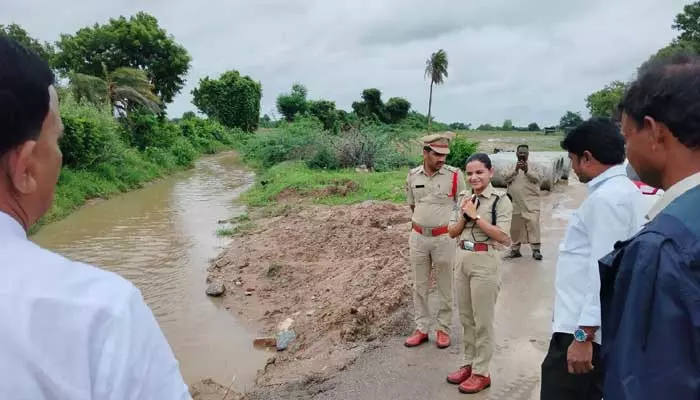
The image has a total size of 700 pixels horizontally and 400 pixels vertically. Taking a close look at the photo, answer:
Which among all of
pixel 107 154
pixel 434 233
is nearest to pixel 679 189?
pixel 434 233

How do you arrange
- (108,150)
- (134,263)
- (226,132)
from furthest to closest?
(226,132)
(108,150)
(134,263)

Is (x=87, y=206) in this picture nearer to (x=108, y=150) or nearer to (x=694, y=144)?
(x=108, y=150)

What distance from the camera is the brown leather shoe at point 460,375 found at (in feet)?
12.8

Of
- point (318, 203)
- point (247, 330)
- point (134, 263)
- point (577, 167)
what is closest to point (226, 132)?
point (318, 203)

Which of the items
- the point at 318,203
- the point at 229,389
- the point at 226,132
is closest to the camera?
the point at 229,389

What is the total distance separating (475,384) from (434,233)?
1289 millimetres

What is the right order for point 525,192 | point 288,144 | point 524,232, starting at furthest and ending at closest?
point 288,144
point 524,232
point 525,192

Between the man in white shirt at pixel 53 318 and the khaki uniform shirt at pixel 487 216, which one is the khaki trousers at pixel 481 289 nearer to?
the khaki uniform shirt at pixel 487 216

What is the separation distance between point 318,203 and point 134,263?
5120 millimetres

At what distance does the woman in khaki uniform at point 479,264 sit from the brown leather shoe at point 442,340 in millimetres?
605

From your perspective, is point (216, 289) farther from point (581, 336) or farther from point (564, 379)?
point (581, 336)

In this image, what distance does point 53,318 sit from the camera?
750 millimetres

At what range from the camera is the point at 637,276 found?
1.11 m

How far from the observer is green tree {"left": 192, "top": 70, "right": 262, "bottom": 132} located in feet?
139
